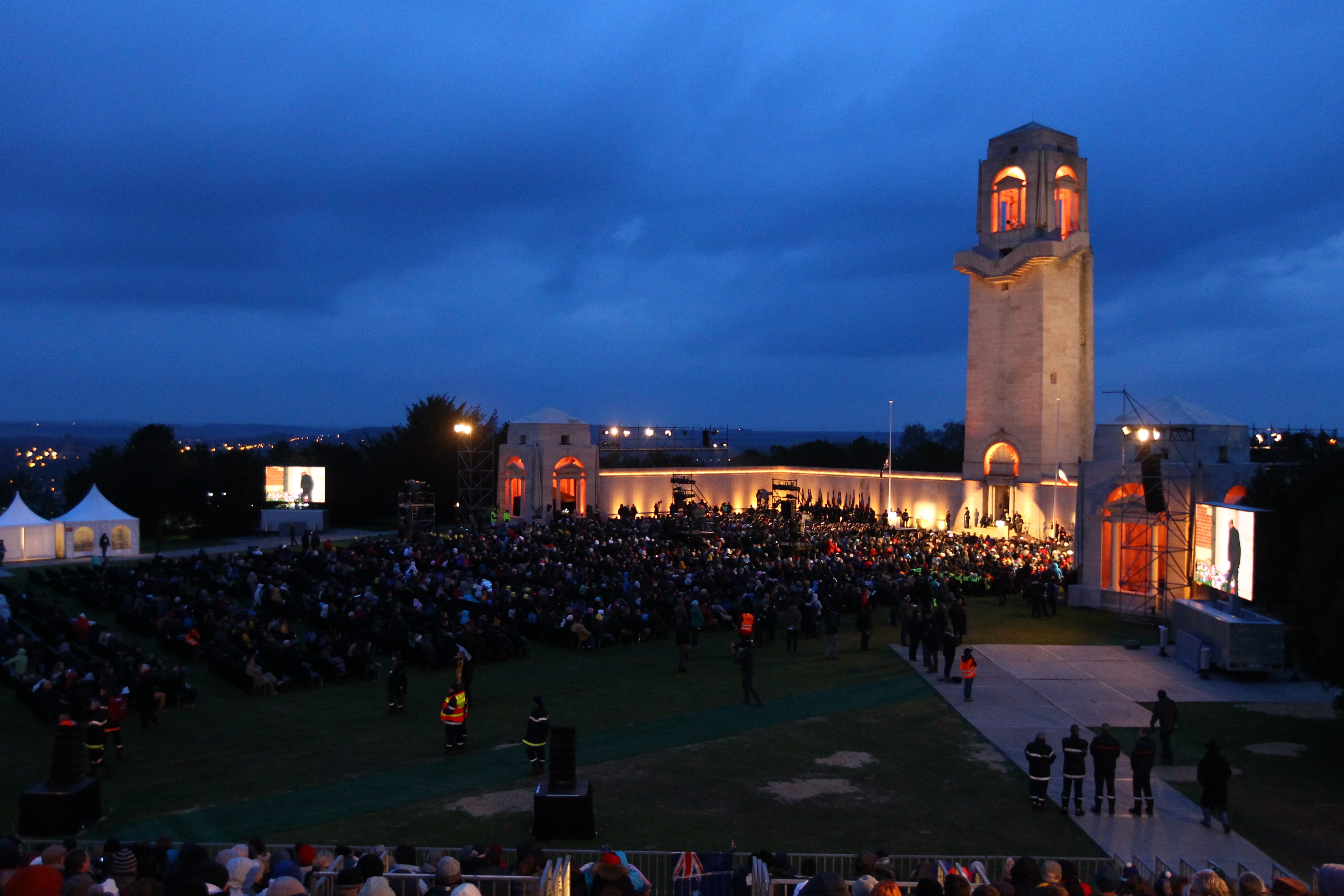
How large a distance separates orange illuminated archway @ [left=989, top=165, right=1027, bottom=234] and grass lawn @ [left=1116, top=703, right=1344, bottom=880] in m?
30.9

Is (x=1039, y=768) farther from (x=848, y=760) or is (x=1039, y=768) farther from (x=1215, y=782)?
(x=848, y=760)

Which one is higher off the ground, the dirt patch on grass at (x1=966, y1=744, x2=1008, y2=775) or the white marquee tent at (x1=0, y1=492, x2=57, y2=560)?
the white marquee tent at (x1=0, y1=492, x2=57, y2=560)

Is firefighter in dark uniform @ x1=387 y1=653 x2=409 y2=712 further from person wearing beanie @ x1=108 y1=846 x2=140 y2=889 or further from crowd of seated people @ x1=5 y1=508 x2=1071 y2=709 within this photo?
person wearing beanie @ x1=108 y1=846 x2=140 y2=889

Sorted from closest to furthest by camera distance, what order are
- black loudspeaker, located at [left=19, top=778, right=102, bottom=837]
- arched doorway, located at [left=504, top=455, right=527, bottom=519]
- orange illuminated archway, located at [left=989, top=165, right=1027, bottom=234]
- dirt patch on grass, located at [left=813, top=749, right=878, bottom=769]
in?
black loudspeaker, located at [left=19, top=778, right=102, bottom=837] < dirt patch on grass, located at [left=813, top=749, right=878, bottom=769] < orange illuminated archway, located at [left=989, top=165, right=1027, bottom=234] < arched doorway, located at [left=504, top=455, right=527, bottom=519]

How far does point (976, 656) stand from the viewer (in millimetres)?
21109

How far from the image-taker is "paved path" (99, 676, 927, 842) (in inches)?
437

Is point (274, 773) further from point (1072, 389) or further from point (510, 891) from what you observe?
point (1072, 389)

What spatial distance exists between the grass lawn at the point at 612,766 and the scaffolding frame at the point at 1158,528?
437 inches

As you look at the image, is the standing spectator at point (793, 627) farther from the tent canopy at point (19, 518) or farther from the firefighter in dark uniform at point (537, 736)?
the tent canopy at point (19, 518)

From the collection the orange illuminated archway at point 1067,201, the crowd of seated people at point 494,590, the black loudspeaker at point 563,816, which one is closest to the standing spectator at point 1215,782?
the black loudspeaker at point 563,816

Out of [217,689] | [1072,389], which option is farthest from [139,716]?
[1072,389]

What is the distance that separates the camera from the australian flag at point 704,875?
7754 millimetres

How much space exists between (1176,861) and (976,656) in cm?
1079

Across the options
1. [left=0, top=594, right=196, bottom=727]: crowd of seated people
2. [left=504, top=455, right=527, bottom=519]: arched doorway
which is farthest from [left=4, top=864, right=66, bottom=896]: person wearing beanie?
[left=504, top=455, right=527, bottom=519]: arched doorway
